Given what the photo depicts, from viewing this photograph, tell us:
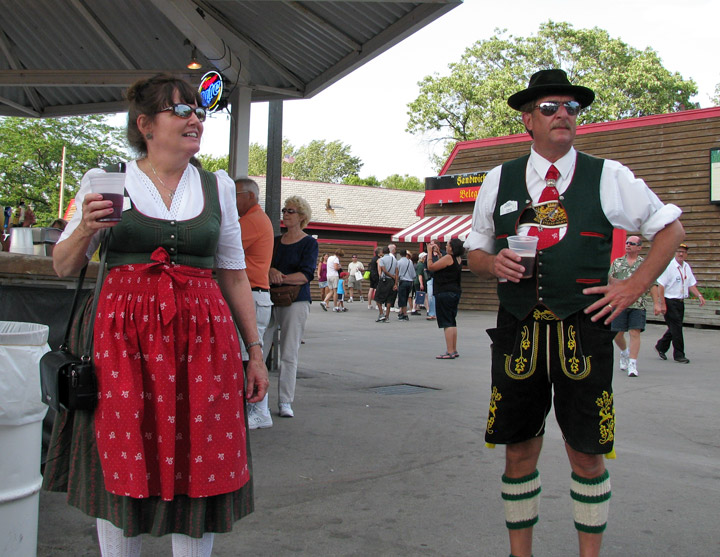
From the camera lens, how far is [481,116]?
43.8m

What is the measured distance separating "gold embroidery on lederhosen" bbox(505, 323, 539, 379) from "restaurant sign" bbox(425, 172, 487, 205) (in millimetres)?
19432

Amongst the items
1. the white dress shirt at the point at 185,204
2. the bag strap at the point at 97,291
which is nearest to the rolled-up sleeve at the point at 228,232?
the white dress shirt at the point at 185,204

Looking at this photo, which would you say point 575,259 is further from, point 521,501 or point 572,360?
point 521,501

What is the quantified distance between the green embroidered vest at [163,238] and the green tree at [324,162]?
8388cm

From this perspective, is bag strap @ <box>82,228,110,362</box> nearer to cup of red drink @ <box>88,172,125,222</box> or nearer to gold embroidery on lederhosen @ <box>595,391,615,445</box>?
cup of red drink @ <box>88,172,125,222</box>

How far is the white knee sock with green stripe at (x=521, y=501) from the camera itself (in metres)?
2.85

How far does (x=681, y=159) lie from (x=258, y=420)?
624 inches

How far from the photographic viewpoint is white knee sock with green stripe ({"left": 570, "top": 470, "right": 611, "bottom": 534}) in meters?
2.75

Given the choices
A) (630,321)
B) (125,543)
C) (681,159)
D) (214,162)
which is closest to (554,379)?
(125,543)

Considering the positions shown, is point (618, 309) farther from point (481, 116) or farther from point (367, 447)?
point (481, 116)

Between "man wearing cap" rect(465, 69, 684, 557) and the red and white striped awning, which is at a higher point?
the red and white striped awning

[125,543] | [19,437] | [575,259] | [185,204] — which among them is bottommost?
[125,543]

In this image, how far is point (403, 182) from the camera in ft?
289

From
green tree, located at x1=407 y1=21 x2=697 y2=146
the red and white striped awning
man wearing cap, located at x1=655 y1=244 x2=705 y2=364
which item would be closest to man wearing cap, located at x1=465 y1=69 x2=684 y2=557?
man wearing cap, located at x1=655 y1=244 x2=705 y2=364
